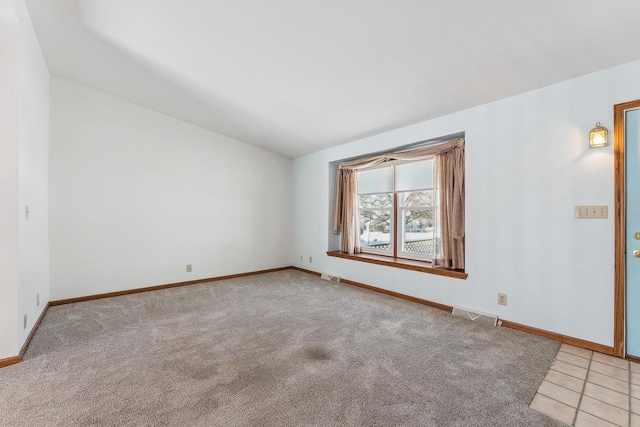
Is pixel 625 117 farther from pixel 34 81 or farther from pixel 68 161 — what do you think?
pixel 68 161

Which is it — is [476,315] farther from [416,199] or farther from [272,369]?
[272,369]

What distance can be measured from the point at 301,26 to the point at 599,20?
205 cm

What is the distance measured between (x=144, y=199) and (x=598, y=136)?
5326mm

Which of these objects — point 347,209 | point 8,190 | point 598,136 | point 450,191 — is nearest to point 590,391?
point 598,136

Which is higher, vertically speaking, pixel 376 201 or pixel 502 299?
pixel 376 201

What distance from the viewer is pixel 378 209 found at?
474 cm

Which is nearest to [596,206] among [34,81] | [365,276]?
[365,276]

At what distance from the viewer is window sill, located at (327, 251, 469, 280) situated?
133 inches

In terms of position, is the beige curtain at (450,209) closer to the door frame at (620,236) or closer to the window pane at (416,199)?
the window pane at (416,199)

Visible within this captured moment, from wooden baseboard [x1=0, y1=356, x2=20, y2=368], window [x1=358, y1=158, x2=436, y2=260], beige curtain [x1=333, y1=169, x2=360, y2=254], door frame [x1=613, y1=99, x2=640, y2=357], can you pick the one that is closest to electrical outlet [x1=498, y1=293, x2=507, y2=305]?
door frame [x1=613, y1=99, x2=640, y2=357]

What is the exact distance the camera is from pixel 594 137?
2.38 m

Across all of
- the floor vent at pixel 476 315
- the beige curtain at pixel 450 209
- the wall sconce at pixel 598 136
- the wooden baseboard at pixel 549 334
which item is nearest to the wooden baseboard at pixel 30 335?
the wooden baseboard at pixel 549 334

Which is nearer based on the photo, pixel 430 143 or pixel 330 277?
pixel 430 143

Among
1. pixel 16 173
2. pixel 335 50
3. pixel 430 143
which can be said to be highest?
pixel 335 50
